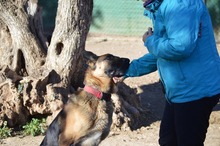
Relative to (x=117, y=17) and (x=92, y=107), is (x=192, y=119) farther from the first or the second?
(x=117, y=17)

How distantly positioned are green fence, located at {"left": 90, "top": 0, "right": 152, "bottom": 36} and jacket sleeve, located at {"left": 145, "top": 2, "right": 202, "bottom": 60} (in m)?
10.0

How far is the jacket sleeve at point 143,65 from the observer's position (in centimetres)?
425

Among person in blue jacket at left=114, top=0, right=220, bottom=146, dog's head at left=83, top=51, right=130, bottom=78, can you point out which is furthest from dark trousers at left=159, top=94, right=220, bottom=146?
dog's head at left=83, top=51, right=130, bottom=78

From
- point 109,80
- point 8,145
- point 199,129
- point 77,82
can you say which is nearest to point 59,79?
point 77,82

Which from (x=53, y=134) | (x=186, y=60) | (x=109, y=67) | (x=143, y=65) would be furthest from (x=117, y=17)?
(x=186, y=60)

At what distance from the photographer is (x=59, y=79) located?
261 inches

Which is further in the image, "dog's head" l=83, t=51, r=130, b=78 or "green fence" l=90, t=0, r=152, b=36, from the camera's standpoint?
"green fence" l=90, t=0, r=152, b=36

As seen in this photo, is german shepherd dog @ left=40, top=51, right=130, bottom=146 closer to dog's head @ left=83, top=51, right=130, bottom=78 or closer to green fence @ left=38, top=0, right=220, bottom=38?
dog's head @ left=83, top=51, right=130, bottom=78

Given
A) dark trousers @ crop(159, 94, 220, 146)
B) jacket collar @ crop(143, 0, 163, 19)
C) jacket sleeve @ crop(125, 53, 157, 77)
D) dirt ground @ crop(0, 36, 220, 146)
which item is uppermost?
jacket collar @ crop(143, 0, 163, 19)

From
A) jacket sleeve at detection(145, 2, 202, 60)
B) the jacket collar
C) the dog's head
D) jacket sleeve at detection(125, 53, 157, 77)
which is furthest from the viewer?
the dog's head

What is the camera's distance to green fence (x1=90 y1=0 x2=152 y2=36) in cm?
1352

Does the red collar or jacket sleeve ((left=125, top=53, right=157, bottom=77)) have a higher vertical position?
jacket sleeve ((left=125, top=53, right=157, bottom=77))

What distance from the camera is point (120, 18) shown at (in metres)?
13.7

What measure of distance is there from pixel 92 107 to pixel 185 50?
1514 mm
